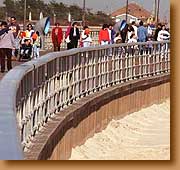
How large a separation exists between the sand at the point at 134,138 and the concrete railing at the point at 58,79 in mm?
794

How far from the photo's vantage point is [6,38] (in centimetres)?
1938

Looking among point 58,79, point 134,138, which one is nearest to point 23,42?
point 134,138

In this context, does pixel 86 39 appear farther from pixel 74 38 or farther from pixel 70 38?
pixel 74 38

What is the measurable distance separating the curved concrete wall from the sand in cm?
15

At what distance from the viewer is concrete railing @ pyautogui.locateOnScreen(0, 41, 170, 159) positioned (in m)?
5.12

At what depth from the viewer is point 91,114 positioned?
505 inches

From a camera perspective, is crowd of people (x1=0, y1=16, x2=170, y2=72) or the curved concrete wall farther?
crowd of people (x1=0, y1=16, x2=170, y2=72)

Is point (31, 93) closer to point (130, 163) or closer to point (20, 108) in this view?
point (20, 108)

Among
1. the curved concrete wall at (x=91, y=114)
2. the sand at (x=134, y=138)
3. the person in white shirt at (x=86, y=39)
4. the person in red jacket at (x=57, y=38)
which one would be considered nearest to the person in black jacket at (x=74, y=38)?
the person in white shirt at (x=86, y=39)

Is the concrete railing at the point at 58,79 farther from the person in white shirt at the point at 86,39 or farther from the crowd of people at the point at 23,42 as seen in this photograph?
the person in white shirt at the point at 86,39

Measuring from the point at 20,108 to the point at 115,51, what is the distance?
9701 millimetres

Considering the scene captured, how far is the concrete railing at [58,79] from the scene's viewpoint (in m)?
5.12

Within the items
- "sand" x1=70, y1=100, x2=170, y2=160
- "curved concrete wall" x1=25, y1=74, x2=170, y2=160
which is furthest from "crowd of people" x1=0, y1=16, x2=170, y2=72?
"sand" x1=70, y1=100, x2=170, y2=160

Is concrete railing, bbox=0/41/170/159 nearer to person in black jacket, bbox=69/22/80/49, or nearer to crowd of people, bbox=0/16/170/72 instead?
person in black jacket, bbox=69/22/80/49
